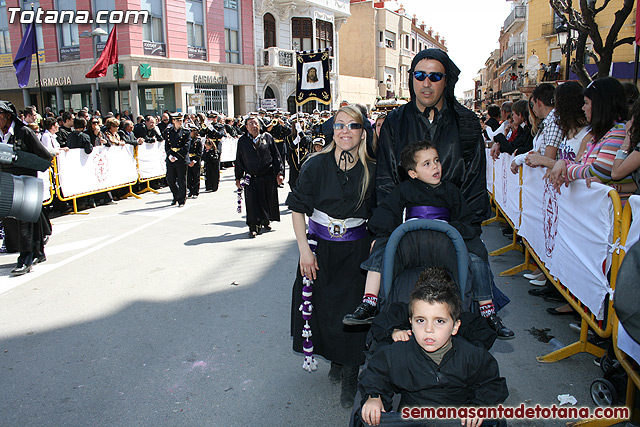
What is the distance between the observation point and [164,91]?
2823 centimetres

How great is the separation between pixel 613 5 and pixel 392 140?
43182mm

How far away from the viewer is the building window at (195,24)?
28750 mm

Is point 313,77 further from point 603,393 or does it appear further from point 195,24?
point 195,24

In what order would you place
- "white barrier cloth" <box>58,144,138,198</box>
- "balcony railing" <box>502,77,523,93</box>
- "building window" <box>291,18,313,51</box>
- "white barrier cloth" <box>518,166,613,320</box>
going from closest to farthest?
"white barrier cloth" <box>518,166,613,320</box> → "white barrier cloth" <box>58,144,138,198</box> → "building window" <box>291,18,313,51</box> → "balcony railing" <box>502,77,523,93</box>

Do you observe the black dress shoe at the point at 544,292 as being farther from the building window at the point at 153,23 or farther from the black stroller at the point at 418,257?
the building window at the point at 153,23

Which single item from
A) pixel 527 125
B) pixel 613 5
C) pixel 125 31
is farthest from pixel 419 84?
pixel 613 5

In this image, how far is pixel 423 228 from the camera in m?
2.88

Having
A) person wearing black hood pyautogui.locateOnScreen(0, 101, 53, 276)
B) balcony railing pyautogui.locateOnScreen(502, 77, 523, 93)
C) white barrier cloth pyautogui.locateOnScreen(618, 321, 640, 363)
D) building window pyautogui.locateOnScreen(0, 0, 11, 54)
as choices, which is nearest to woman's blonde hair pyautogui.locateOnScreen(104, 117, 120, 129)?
person wearing black hood pyautogui.locateOnScreen(0, 101, 53, 276)

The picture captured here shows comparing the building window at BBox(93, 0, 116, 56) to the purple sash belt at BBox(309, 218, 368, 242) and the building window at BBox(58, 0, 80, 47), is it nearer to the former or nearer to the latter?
the building window at BBox(58, 0, 80, 47)

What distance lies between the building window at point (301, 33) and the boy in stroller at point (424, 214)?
34689 millimetres

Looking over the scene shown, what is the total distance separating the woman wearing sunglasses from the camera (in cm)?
373

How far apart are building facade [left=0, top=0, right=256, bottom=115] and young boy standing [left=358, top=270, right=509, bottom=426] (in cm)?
2586

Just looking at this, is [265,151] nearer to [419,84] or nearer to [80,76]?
[419,84]

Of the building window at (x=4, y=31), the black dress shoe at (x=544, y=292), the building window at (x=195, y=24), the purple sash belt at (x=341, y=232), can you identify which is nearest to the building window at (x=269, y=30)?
the building window at (x=195, y=24)
